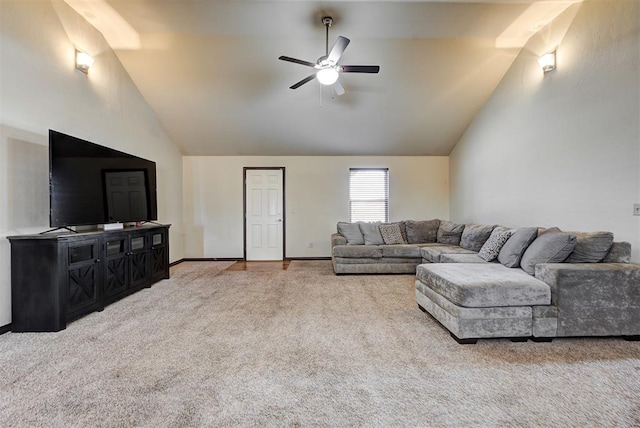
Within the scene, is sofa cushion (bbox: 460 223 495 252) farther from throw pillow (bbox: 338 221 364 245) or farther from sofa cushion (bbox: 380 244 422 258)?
throw pillow (bbox: 338 221 364 245)

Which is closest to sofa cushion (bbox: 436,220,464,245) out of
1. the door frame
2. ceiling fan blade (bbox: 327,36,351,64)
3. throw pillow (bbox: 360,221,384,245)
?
throw pillow (bbox: 360,221,384,245)

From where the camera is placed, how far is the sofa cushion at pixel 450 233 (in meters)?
5.50

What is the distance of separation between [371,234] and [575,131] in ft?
10.6

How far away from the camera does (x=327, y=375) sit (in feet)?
6.68

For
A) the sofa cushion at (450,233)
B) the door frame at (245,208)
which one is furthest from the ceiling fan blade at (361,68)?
the door frame at (245,208)

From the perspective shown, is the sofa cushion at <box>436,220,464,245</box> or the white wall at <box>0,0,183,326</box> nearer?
the white wall at <box>0,0,183,326</box>

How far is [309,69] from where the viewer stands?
472 cm

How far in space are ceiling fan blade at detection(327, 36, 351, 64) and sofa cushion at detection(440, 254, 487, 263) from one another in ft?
9.69

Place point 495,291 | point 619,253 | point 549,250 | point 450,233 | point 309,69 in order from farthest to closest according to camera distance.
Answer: point 450,233 → point 309,69 → point 549,250 → point 619,253 → point 495,291

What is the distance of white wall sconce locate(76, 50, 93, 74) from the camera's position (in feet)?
12.1

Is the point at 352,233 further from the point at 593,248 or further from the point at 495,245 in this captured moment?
the point at 593,248

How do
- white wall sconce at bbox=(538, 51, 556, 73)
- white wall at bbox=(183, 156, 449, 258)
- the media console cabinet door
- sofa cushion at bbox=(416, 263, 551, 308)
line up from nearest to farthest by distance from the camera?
sofa cushion at bbox=(416, 263, 551, 308), the media console cabinet door, white wall sconce at bbox=(538, 51, 556, 73), white wall at bbox=(183, 156, 449, 258)

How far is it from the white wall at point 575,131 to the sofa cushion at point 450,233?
580 millimetres

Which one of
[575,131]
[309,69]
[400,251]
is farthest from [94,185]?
[575,131]
